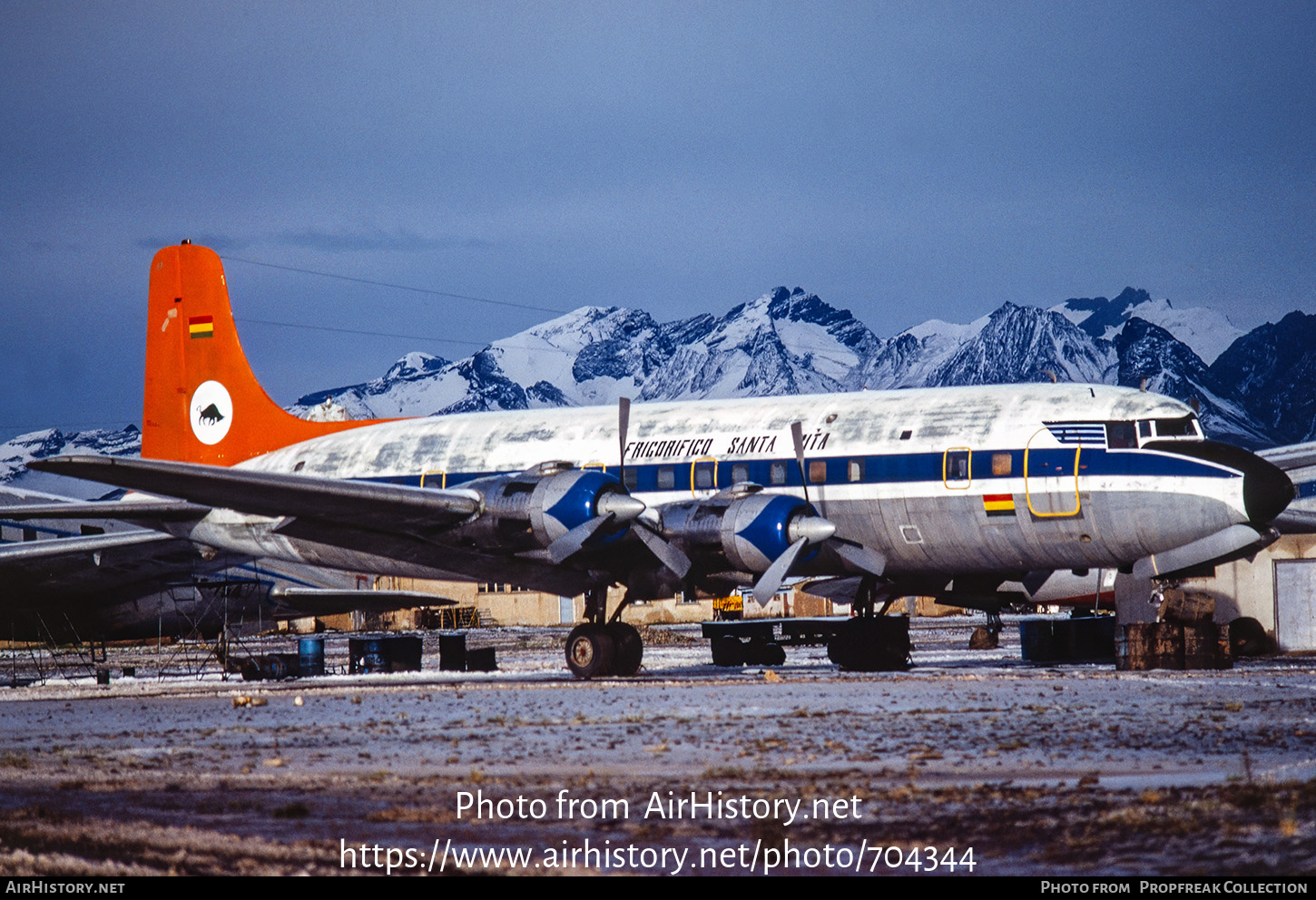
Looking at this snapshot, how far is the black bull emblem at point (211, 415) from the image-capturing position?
3117 centimetres

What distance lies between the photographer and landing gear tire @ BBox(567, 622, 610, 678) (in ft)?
76.0

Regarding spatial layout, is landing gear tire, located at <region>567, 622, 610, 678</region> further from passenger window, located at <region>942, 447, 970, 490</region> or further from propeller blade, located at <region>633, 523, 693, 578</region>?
passenger window, located at <region>942, 447, 970, 490</region>

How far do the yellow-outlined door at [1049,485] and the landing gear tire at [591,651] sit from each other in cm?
716

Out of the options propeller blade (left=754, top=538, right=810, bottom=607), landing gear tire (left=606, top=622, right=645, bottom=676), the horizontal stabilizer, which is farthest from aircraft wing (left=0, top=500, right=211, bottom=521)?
propeller blade (left=754, top=538, right=810, bottom=607)

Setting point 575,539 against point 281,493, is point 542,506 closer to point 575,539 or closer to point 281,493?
point 575,539

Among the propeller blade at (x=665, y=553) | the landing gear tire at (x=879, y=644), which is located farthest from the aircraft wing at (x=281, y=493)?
the landing gear tire at (x=879, y=644)

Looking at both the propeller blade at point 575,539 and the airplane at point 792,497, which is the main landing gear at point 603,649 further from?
the propeller blade at point 575,539

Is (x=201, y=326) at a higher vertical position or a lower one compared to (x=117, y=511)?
higher

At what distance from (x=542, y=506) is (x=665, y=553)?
2.11 metres

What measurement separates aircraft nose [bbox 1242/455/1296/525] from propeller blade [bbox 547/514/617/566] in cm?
956

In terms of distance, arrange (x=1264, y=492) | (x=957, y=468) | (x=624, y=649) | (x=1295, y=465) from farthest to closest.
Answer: (x=1295, y=465) → (x=624, y=649) → (x=957, y=468) → (x=1264, y=492)

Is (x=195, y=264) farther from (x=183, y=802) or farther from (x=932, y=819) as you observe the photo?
(x=932, y=819)

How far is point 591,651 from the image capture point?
915 inches

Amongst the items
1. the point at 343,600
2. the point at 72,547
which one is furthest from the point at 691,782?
the point at 343,600
